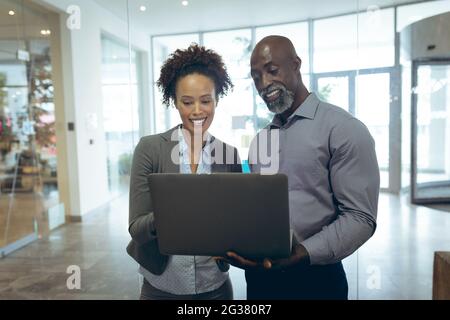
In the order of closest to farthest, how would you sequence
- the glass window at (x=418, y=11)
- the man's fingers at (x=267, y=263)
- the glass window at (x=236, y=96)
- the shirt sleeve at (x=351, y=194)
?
1. the man's fingers at (x=267, y=263)
2. the shirt sleeve at (x=351, y=194)
3. the glass window at (x=236, y=96)
4. the glass window at (x=418, y=11)

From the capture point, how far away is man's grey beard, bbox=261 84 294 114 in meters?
1.08

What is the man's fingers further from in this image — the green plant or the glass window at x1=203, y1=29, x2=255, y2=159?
the green plant

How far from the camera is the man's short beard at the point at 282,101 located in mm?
1086

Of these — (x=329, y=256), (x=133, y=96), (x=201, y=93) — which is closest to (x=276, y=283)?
(x=329, y=256)

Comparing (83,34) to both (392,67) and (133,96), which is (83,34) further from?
(392,67)

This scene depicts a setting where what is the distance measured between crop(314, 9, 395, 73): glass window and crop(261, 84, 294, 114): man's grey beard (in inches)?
31.4

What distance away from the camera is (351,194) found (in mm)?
1011

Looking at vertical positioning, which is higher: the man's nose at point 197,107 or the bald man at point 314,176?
the man's nose at point 197,107

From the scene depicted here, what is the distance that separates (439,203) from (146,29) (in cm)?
390

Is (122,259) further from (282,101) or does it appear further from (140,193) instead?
(282,101)

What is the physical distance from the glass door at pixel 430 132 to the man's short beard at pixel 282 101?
3.57 meters

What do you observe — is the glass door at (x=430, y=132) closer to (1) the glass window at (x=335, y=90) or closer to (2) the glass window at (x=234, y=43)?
(1) the glass window at (x=335, y=90)

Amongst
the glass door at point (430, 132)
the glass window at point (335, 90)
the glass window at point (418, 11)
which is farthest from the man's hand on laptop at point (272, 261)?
the glass door at point (430, 132)

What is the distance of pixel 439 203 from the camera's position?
4203 mm
